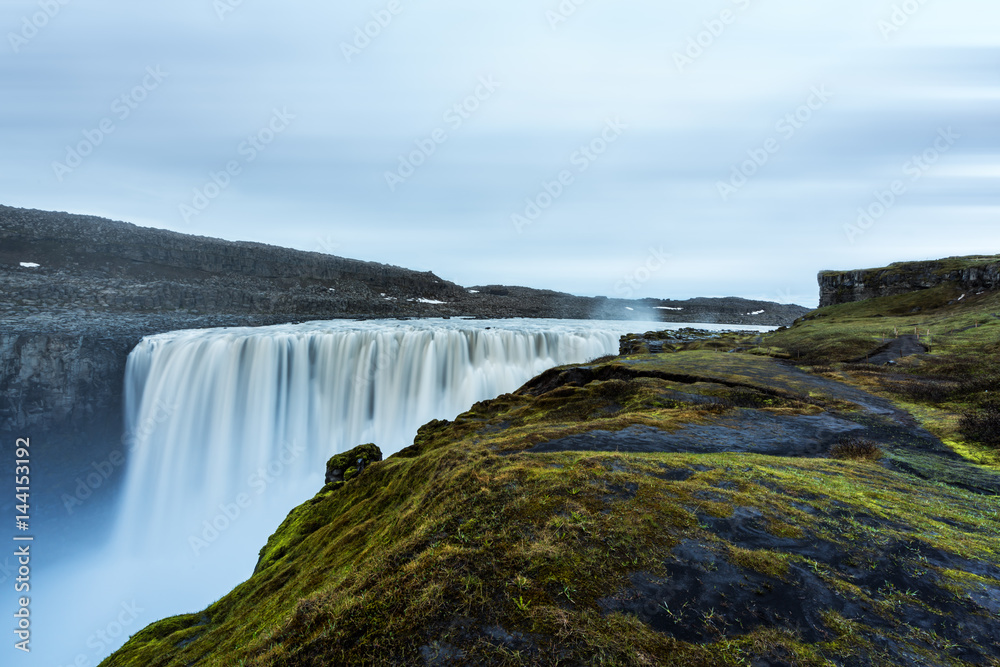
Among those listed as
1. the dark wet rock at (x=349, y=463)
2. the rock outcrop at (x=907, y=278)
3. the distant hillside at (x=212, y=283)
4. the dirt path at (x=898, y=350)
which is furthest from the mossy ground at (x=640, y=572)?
the distant hillside at (x=212, y=283)

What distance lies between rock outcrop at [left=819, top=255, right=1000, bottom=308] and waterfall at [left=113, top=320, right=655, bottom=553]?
3808cm

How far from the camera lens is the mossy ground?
3.16 meters

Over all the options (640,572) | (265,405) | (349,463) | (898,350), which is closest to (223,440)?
(265,405)

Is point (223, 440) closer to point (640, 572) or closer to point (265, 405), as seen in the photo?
point (265, 405)

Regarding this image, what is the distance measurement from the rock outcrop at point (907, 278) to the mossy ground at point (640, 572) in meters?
37.8

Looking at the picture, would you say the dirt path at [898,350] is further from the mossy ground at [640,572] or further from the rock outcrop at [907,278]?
the rock outcrop at [907,278]

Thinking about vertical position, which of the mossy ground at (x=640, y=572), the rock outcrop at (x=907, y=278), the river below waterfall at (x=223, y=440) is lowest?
the river below waterfall at (x=223, y=440)

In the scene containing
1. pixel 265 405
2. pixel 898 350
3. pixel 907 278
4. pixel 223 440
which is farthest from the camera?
pixel 907 278

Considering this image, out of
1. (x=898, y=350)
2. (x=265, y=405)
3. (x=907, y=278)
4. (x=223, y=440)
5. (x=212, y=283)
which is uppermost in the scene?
(x=212, y=283)

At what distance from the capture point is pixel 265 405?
29.1 meters

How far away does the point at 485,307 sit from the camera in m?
99.2

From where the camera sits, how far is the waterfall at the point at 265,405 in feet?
88.0

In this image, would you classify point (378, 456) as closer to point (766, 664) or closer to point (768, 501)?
point (768, 501)

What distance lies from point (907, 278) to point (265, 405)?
199 ft
